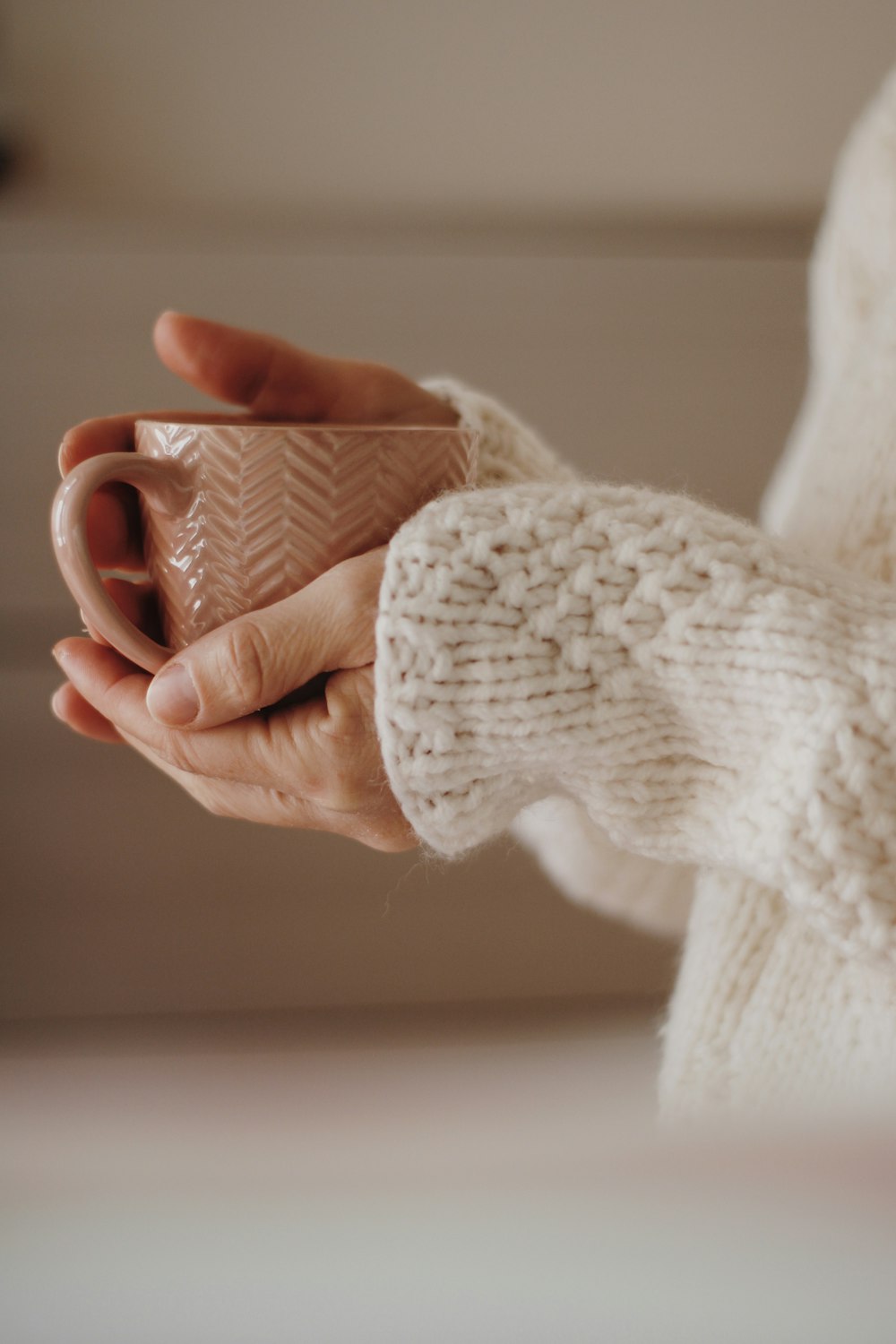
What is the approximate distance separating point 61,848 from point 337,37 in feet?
2.26

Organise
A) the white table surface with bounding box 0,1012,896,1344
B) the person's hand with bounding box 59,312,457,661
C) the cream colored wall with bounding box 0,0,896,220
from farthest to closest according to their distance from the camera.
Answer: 1. the cream colored wall with bounding box 0,0,896,220
2. the person's hand with bounding box 59,312,457,661
3. the white table surface with bounding box 0,1012,896,1344

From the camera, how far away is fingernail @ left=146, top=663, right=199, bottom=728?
356 millimetres

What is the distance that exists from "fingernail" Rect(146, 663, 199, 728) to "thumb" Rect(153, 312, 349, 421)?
20 centimetres

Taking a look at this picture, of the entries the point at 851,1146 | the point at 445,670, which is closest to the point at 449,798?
the point at 445,670

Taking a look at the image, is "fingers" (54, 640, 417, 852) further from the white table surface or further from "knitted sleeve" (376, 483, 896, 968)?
the white table surface

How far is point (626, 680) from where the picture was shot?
353mm

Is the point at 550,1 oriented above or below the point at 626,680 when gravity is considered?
above

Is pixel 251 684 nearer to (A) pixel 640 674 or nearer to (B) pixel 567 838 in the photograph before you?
(A) pixel 640 674

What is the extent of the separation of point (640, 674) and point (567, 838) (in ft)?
0.86

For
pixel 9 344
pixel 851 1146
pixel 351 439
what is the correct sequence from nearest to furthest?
pixel 851 1146, pixel 351 439, pixel 9 344

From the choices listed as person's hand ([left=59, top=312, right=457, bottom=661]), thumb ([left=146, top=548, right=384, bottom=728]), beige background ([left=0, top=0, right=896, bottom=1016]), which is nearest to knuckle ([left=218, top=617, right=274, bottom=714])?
thumb ([left=146, top=548, right=384, bottom=728])

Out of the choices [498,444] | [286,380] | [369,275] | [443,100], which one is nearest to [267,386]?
[286,380]

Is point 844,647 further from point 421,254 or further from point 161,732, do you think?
point 421,254

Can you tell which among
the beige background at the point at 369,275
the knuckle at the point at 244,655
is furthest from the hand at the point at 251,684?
the beige background at the point at 369,275
